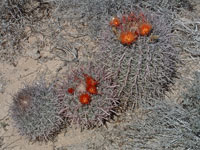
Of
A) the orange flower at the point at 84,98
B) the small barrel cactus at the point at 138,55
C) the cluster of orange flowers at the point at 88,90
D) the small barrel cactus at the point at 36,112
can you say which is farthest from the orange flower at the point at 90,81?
the small barrel cactus at the point at 36,112

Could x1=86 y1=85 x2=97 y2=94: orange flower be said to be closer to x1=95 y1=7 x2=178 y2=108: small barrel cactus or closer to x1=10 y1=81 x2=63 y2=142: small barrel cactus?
x1=95 y1=7 x2=178 y2=108: small barrel cactus

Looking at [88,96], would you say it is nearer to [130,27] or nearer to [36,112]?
[36,112]

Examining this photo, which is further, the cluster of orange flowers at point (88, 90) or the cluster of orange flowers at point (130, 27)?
the cluster of orange flowers at point (88, 90)

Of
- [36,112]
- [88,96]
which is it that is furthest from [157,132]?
[36,112]

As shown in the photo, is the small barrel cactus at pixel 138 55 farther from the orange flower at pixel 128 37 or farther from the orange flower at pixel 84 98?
the orange flower at pixel 84 98

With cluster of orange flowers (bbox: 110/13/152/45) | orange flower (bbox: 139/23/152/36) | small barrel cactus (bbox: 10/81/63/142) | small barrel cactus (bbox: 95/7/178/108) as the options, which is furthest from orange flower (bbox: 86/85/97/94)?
orange flower (bbox: 139/23/152/36)
